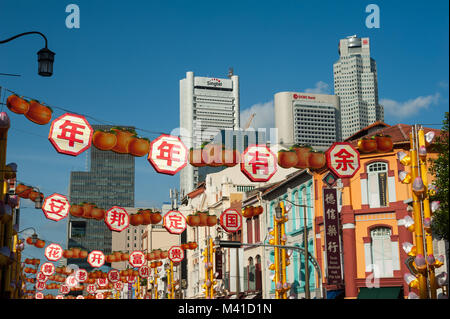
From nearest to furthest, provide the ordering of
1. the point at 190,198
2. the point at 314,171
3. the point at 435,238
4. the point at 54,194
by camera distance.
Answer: the point at 54,194
the point at 435,238
the point at 314,171
the point at 190,198

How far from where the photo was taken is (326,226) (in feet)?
128

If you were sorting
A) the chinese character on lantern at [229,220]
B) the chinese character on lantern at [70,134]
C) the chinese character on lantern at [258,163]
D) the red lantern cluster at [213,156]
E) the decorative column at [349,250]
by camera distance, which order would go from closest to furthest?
the chinese character on lantern at [70,134] < the red lantern cluster at [213,156] < the chinese character on lantern at [258,163] < the decorative column at [349,250] < the chinese character on lantern at [229,220]

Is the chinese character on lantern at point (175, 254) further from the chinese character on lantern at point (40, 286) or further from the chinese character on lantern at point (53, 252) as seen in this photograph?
the chinese character on lantern at point (40, 286)

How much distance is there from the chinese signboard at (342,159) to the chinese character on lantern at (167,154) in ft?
20.0

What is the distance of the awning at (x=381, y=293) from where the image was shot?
3741cm

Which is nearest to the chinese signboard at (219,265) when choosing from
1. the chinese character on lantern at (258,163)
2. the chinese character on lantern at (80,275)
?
the chinese character on lantern at (80,275)

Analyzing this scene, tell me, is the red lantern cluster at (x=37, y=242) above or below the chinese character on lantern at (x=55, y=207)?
below

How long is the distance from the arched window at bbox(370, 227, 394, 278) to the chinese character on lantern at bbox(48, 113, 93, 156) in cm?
2263

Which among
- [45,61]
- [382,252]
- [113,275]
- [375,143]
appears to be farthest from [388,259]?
[113,275]

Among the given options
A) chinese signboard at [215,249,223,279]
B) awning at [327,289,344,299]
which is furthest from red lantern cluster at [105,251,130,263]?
awning at [327,289,344,299]
